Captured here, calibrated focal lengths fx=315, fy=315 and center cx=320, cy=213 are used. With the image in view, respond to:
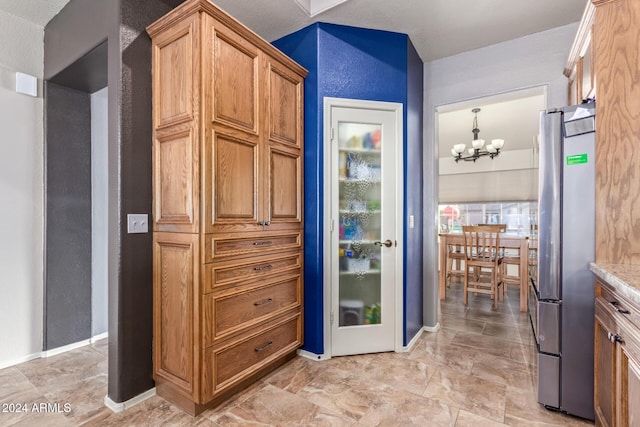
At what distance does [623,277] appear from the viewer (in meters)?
1.22

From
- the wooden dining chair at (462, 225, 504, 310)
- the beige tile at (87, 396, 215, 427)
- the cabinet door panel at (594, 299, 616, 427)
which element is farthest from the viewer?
the wooden dining chair at (462, 225, 504, 310)

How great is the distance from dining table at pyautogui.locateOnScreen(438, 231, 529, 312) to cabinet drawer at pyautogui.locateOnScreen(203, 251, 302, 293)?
2778mm

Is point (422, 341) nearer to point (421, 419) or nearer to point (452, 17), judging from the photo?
point (421, 419)

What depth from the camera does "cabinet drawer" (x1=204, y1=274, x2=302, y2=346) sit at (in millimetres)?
A: 1746

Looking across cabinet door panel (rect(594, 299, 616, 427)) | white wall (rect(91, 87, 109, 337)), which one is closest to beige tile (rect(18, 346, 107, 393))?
white wall (rect(91, 87, 109, 337))

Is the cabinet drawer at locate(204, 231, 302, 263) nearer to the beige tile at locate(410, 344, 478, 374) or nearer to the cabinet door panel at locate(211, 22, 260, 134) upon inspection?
the cabinet door panel at locate(211, 22, 260, 134)

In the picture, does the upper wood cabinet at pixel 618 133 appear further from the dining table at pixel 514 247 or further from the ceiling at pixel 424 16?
the dining table at pixel 514 247

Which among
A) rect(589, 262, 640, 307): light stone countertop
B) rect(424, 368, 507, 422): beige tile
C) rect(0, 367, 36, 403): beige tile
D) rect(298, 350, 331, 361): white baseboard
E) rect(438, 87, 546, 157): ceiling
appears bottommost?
rect(424, 368, 507, 422): beige tile

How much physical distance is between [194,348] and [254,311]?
16.8 inches

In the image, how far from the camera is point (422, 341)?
2832 millimetres

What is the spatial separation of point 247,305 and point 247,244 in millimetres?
384

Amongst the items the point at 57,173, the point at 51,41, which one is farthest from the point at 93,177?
the point at 51,41

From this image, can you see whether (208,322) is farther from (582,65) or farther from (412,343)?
(582,65)

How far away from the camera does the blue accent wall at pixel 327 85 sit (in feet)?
7.99
